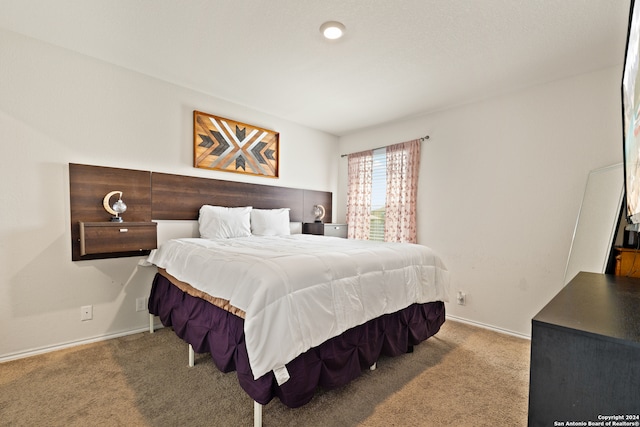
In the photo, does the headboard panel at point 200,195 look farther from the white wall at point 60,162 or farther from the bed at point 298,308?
the bed at point 298,308

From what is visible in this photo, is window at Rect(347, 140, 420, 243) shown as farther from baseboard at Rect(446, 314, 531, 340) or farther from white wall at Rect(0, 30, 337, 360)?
white wall at Rect(0, 30, 337, 360)

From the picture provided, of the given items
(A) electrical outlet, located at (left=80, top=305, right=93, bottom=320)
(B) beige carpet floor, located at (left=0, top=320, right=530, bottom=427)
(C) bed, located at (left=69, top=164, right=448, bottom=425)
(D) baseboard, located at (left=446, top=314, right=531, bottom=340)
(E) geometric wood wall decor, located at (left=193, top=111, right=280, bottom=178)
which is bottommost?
(D) baseboard, located at (left=446, top=314, right=531, bottom=340)

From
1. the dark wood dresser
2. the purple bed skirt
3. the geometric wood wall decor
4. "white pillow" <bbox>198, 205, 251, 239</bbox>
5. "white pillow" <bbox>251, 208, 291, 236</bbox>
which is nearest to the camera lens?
the dark wood dresser

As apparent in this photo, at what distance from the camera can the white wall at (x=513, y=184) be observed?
255 cm

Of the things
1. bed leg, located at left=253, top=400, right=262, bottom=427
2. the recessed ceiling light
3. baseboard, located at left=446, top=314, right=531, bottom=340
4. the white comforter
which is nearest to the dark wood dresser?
the white comforter

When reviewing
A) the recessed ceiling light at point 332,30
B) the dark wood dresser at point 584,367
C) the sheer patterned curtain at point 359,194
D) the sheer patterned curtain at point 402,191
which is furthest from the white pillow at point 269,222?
the dark wood dresser at point 584,367

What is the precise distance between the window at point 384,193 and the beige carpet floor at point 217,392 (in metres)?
1.72

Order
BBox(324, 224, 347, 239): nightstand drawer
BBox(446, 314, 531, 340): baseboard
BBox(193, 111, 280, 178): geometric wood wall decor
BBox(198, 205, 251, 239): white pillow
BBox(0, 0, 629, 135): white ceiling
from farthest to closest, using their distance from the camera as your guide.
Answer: BBox(324, 224, 347, 239): nightstand drawer
BBox(193, 111, 280, 178): geometric wood wall decor
BBox(198, 205, 251, 239): white pillow
BBox(446, 314, 531, 340): baseboard
BBox(0, 0, 629, 135): white ceiling

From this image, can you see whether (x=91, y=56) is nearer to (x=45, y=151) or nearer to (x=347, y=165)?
(x=45, y=151)

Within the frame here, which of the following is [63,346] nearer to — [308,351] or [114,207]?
[114,207]

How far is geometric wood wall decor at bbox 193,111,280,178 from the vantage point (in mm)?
3164

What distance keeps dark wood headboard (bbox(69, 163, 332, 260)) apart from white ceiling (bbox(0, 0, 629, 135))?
101 centimetres

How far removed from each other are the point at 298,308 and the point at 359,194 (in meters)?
3.04

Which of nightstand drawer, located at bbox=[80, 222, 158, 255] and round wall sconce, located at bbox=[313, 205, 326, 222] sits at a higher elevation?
round wall sconce, located at bbox=[313, 205, 326, 222]
